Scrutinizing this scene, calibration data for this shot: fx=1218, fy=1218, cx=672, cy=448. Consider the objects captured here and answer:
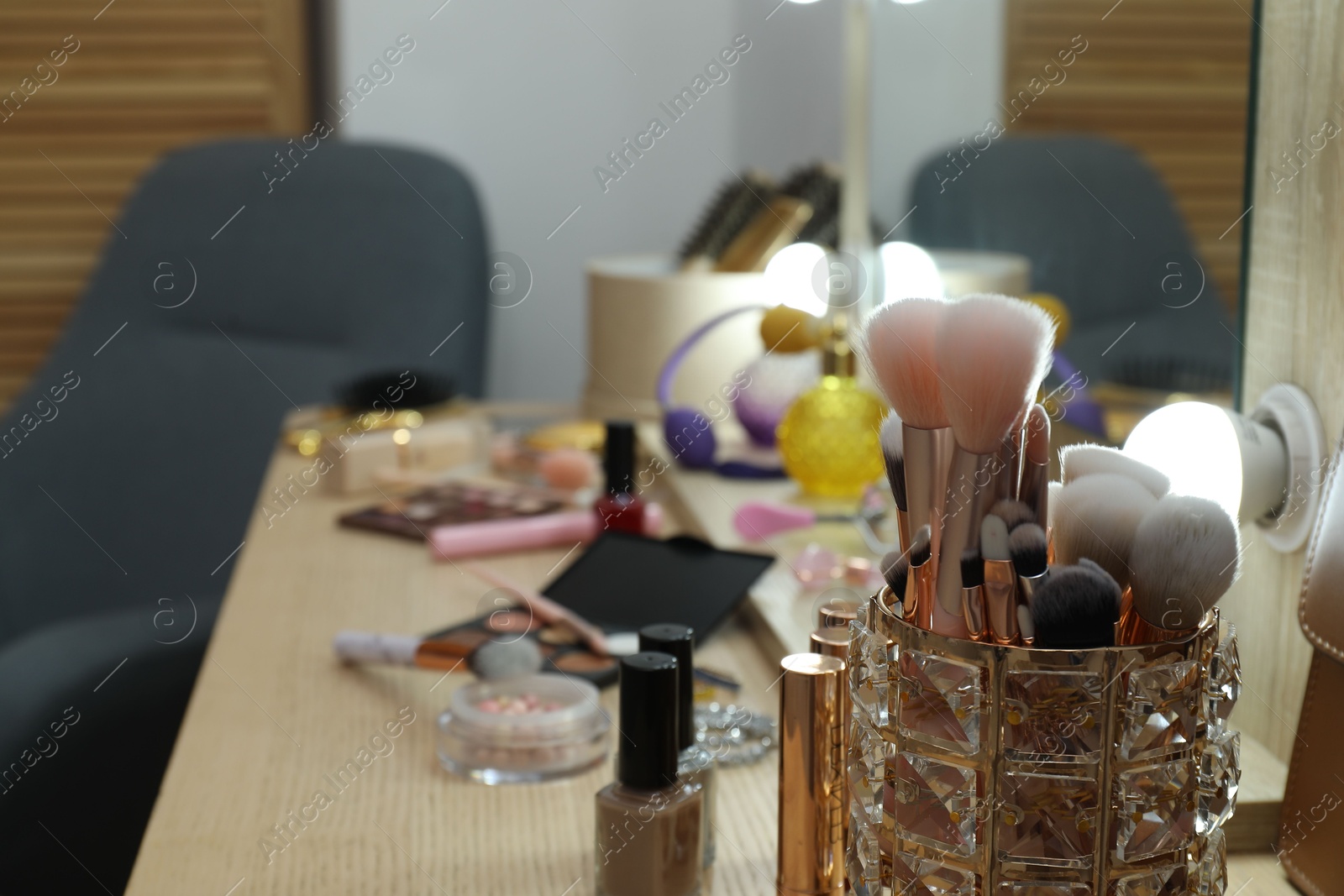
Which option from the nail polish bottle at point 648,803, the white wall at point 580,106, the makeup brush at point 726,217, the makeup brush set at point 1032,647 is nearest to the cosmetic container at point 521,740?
the nail polish bottle at point 648,803

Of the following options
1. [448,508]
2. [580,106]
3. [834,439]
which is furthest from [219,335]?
[834,439]

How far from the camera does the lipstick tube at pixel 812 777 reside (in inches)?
16.7

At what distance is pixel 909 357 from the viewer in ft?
1.17

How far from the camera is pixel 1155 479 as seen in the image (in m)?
0.38

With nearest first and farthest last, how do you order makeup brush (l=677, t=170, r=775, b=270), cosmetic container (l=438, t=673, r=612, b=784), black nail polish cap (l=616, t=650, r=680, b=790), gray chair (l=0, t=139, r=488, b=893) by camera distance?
black nail polish cap (l=616, t=650, r=680, b=790), cosmetic container (l=438, t=673, r=612, b=784), makeup brush (l=677, t=170, r=775, b=270), gray chair (l=0, t=139, r=488, b=893)

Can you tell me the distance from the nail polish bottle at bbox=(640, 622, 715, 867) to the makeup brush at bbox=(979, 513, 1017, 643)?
145 mm

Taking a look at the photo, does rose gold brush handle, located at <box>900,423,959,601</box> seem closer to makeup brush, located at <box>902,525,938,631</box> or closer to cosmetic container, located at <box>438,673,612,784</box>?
makeup brush, located at <box>902,525,938,631</box>

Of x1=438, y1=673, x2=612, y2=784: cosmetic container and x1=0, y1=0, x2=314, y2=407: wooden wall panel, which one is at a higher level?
x1=0, y1=0, x2=314, y2=407: wooden wall panel

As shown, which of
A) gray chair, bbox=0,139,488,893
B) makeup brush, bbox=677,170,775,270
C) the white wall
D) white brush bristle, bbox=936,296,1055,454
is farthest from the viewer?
the white wall

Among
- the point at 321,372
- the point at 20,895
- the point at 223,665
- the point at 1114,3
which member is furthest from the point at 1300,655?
the point at 321,372

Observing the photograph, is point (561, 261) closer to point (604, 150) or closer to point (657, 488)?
point (604, 150)

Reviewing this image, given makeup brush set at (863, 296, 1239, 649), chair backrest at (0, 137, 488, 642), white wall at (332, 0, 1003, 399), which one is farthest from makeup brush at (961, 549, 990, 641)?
white wall at (332, 0, 1003, 399)

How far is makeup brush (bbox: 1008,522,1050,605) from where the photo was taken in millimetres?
347

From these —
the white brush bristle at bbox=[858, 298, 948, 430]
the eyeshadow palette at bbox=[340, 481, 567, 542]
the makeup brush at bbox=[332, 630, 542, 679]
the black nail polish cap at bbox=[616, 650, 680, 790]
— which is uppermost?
the white brush bristle at bbox=[858, 298, 948, 430]
